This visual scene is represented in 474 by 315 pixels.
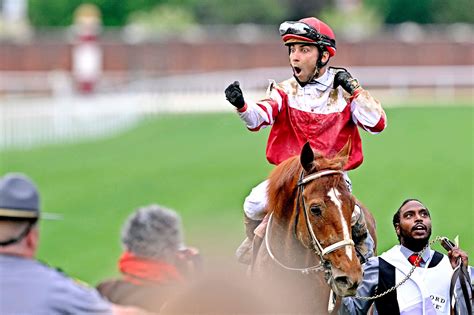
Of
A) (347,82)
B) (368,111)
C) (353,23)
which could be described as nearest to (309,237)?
(368,111)

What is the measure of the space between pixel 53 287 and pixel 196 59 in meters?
46.5

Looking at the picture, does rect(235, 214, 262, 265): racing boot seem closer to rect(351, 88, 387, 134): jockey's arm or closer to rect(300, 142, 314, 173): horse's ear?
rect(300, 142, 314, 173): horse's ear

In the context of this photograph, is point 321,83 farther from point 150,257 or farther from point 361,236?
point 150,257

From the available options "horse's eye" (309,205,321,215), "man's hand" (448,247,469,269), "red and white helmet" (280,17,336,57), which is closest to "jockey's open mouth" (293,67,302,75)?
"red and white helmet" (280,17,336,57)

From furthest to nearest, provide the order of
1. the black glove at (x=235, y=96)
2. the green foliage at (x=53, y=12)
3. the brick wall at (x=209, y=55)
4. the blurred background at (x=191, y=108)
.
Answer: the green foliage at (x=53, y=12)
the brick wall at (x=209, y=55)
the blurred background at (x=191, y=108)
the black glove at (x=235, y=96)

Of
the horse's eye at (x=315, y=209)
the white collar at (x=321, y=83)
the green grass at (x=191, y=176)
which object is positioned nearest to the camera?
the horse's eye at (x=315, y=209)

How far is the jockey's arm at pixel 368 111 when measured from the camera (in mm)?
6750

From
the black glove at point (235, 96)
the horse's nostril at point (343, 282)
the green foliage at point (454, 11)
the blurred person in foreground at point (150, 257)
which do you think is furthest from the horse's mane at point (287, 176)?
the green foliage at point (454, 11)

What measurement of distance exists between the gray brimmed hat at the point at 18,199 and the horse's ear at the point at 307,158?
213cm

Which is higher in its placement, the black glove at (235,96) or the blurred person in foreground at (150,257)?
the black glove at (235,96)

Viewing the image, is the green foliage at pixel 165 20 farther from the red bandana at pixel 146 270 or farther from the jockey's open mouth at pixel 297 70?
the red bandana at pixel 146 270

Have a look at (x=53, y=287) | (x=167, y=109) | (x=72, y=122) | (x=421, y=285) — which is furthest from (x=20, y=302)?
(x=167, y=109)

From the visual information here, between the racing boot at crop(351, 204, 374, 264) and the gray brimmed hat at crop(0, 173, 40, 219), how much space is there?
2.43 metres

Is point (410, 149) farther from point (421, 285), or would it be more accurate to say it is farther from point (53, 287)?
point (53, 287)
